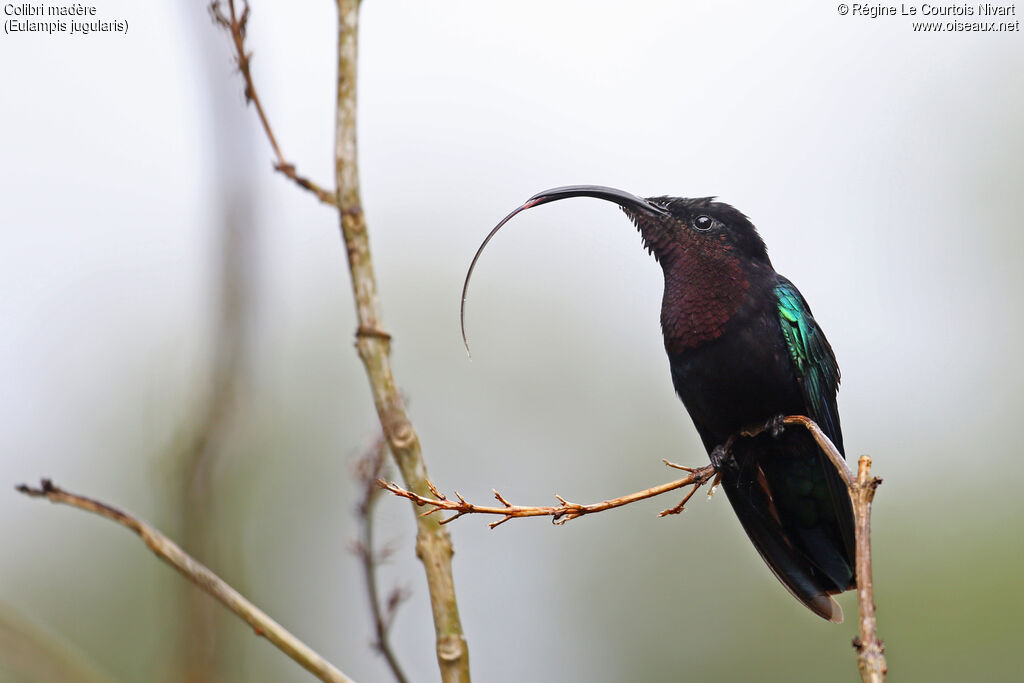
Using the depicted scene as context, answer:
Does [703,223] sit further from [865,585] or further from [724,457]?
[865,585]

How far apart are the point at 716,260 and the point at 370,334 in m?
2.15

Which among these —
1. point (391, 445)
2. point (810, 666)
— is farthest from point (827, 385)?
point (810, 666)

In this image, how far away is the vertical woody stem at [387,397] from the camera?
91.0 inches

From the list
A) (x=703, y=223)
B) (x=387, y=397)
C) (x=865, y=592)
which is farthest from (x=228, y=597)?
(x=703, y=223)

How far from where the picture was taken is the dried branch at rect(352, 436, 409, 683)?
263 cm

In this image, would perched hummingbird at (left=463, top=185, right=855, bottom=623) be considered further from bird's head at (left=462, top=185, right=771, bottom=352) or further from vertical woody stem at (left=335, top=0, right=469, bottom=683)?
vertical woody stem at (left=335, top=0, right=469, bottom=683)

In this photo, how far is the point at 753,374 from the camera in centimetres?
404

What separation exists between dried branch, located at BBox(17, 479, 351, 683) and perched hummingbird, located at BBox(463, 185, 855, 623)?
2.32 m

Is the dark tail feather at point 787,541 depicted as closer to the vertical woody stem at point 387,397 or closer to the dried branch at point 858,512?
the dried branch at point 858,512

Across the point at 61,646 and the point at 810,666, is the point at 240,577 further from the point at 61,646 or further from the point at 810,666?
the point at 810,666

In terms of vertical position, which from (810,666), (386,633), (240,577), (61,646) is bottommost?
(810,666)

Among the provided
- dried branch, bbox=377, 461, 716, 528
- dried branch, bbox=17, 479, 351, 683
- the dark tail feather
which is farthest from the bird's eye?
dried branch, bbox=17, 479, 351, 683

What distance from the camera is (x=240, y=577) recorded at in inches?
73.2

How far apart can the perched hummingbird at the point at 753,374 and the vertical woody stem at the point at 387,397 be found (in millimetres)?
1700
